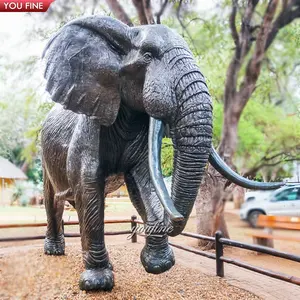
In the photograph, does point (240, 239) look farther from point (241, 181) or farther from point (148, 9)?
point (241, 181)

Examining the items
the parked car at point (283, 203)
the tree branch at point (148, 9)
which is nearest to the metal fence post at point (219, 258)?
the parked car at point (283, 203)

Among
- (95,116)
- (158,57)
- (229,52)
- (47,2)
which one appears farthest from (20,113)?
(158,57)

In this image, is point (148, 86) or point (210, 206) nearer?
point (148, 86)

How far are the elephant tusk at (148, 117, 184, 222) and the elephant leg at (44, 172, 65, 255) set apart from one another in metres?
1.64

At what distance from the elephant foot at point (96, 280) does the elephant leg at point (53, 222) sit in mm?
1019

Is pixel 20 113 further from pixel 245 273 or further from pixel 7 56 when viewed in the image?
pixel 245 273

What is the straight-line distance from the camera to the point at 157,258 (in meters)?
2.09

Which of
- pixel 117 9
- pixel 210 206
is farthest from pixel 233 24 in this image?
pixel 210 206

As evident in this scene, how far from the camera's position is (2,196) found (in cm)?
219

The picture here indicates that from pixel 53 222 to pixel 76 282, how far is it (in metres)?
0.89

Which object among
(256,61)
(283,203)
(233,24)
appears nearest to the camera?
(283,203)

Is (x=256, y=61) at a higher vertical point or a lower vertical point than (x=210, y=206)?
higher

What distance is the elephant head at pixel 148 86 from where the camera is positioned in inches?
68.7

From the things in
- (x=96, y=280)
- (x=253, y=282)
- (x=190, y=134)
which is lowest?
(x=253, y=282)
